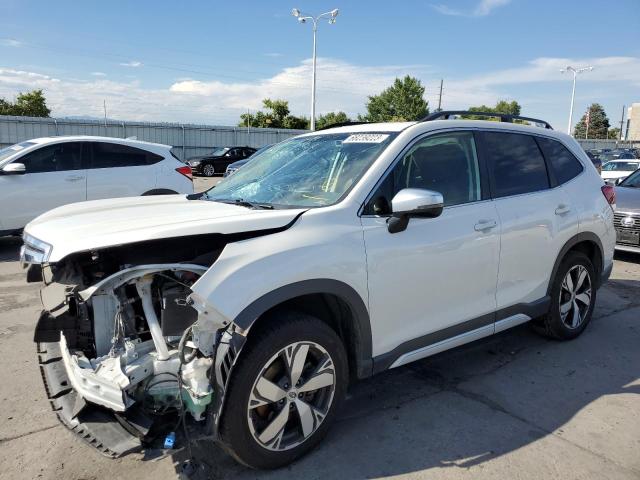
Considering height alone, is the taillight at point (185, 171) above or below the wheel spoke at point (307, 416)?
above

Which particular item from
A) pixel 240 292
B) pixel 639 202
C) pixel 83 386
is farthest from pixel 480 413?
pixel 639 202

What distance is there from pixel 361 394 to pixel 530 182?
217 centimetres

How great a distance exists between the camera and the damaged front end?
8.20 ft

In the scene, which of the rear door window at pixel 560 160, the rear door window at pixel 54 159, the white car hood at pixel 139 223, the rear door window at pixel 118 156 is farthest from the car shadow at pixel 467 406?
the rear door window at pixel 54 159

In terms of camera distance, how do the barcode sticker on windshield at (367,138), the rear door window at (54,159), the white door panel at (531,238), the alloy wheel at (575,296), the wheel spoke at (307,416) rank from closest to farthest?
the wheel spoke at (307,416), the barcode sticker on windshield at (367,138), the white door panel at (531,238), the alloy wheel at (575,296), the rear door window at (54,159)

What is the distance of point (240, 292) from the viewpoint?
8.20 feet

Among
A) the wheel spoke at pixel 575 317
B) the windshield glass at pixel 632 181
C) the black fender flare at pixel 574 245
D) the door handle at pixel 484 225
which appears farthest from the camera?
the windshield glass at pixel 632 181

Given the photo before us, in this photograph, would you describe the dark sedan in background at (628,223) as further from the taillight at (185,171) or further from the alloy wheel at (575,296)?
the taillight at (185,171)

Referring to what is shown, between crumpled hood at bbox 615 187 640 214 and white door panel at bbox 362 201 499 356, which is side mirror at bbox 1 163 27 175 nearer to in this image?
white door panel at bbox 362 201 499 356

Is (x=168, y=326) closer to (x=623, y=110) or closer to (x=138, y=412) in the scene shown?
(x=138, y=412)

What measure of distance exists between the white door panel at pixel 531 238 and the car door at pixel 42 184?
7.05 meters

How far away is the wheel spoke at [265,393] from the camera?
2.61 metres

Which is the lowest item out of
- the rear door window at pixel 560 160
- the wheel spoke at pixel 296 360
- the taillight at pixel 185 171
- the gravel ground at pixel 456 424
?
the gravel ground at pixel 456 424

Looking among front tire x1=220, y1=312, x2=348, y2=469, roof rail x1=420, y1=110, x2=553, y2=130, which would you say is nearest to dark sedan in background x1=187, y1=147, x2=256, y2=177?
roof rail x1=420, y1=110, x2=553, y2=130
